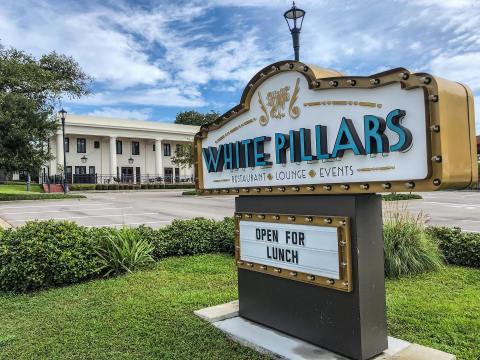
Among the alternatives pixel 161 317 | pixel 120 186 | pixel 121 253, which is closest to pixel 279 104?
pixel 161 317

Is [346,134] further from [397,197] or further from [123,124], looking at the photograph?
[123,124]

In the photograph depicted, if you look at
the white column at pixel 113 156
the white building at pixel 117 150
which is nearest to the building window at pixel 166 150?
the white building at pixel 117 150

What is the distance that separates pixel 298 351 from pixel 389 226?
368 centimetres

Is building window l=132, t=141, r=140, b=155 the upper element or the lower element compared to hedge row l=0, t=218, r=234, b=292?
upper

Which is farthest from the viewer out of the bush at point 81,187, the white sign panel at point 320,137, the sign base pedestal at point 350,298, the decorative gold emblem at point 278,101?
the bush at point 81,187

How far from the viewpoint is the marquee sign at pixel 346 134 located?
2.66 meters

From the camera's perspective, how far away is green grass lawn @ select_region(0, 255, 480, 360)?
3805mm

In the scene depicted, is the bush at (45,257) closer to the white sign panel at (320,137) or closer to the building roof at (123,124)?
the white sign panel at (320,137)

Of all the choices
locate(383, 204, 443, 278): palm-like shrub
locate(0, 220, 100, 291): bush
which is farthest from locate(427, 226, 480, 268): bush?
locate(0, 220, 100, 291): bush

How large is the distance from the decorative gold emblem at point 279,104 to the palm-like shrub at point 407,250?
3.40 m

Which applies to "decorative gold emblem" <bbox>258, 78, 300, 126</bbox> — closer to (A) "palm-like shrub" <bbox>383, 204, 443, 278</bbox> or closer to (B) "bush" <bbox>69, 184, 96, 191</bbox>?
(A) "palm-like shrub" <bbox>383, 204, 443, 278</bbox>

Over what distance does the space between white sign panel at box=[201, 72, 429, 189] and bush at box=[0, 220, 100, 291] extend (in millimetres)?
2729

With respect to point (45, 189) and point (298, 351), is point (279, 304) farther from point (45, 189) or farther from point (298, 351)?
point (45, 189)

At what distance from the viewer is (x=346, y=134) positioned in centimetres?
313
